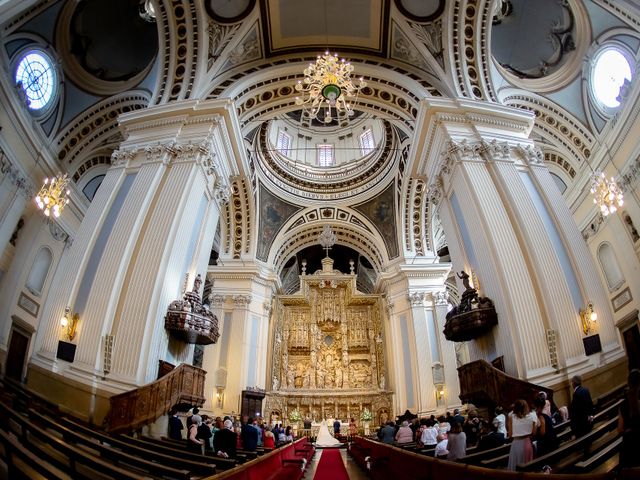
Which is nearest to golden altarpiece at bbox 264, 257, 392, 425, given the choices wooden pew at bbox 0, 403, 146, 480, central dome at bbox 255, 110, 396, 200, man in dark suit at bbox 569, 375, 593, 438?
central dome at bbox 255, 110, 396, 200

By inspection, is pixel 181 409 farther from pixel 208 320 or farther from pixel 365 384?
pixel 365 384

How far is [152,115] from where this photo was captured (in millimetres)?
10906

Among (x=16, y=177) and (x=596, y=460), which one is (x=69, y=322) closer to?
(x=16, y=177)

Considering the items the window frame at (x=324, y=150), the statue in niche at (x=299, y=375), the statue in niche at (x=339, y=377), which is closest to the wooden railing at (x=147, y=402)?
the statue in niche at (x=299, y=375)

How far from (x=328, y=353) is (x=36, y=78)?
16940mm

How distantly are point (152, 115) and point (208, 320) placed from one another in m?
5.95

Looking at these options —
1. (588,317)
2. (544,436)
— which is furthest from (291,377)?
(544,436)

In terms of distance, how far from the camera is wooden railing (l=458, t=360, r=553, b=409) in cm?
697

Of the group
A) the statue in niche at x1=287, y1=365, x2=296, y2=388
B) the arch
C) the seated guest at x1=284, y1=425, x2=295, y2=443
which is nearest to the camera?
the seated guest at x1=284, y1=425, x2=295, y2=443

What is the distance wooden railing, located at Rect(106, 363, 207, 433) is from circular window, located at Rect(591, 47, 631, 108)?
45.4ft

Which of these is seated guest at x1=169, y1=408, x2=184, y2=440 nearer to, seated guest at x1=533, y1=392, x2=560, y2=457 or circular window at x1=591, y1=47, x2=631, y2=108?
seated guest at x1=533, y1=392, x2=560, y2=457

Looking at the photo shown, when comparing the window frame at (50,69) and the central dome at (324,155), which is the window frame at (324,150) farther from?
the window frame at (50,69)

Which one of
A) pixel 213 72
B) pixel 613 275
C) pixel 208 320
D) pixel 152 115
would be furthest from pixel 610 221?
pixel 152 115

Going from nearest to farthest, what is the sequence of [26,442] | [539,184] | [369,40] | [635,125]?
[26,442], [539,184], [635,125], [369,40]
